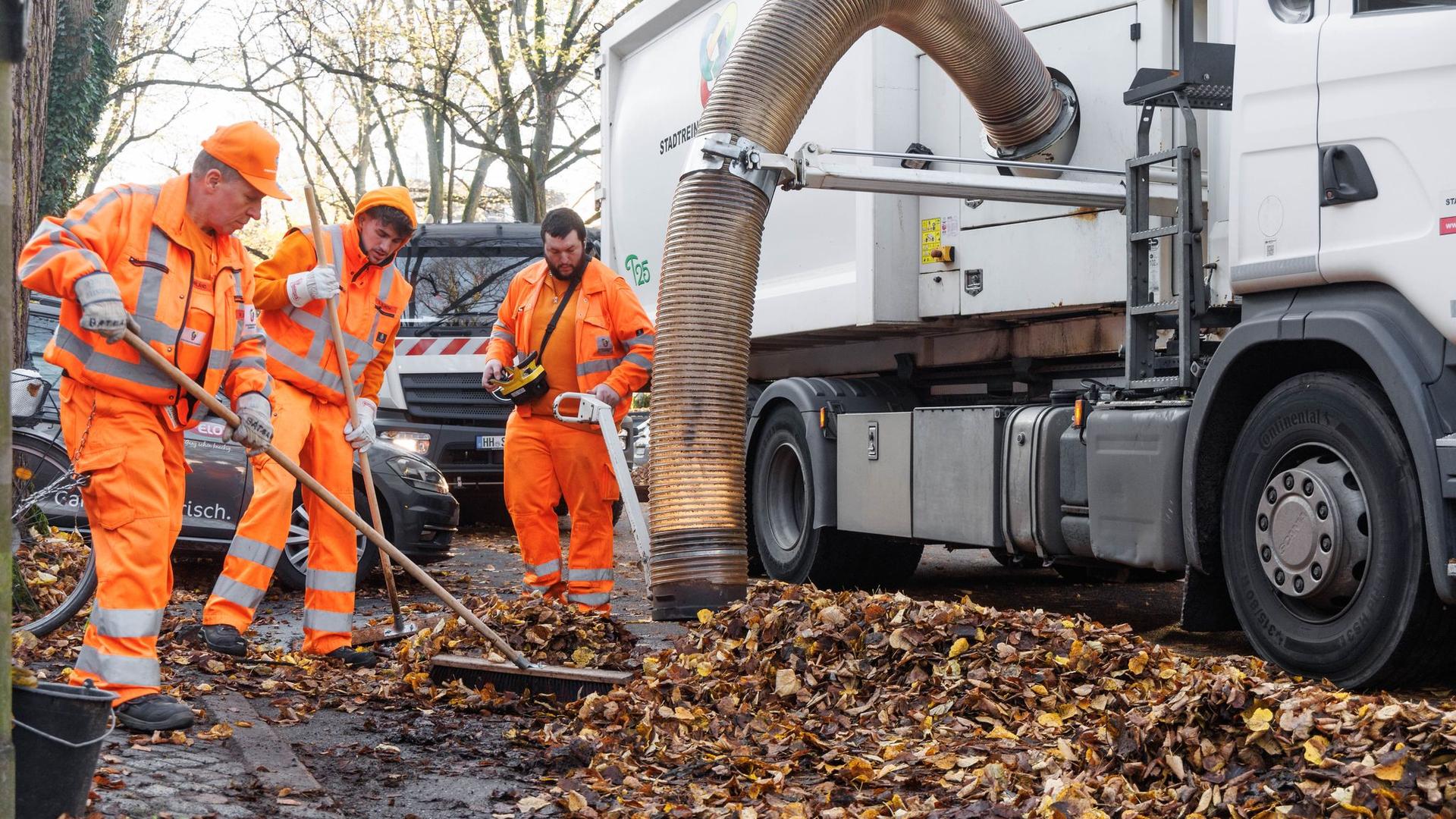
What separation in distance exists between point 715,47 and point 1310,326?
15.0 feet

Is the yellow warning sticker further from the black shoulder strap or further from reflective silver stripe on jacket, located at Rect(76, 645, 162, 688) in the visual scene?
reflective silver stripe on jacket, located at Rect(76, 645, 162, 688)

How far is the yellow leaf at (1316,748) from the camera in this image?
311 centimetres

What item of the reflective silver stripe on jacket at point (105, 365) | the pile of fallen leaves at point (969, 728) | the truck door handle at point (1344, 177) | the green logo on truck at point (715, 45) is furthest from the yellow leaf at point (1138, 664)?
the green logo on truck at point (715, 45)

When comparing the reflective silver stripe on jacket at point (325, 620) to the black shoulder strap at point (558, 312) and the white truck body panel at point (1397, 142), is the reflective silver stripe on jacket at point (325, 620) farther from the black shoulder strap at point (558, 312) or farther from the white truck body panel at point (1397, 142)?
the white truck body panel at point (1397, 142)

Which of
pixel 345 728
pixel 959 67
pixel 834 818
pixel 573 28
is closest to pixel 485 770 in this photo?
pixel 345 728

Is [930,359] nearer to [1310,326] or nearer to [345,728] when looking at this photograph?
[1310,326]

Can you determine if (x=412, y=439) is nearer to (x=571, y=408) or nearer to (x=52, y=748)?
(x=571, y=408)

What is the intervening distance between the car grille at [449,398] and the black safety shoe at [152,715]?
Result: 7.19m

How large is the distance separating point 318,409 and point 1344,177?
3824 millimetres

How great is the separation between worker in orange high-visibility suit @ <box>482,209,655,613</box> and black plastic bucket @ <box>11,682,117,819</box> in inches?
136

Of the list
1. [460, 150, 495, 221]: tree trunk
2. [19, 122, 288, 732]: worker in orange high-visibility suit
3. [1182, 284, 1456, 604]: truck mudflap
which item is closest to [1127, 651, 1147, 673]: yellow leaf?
[1182, 284, 1456, 604]: truck mudflap

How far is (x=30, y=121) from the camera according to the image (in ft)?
21.4

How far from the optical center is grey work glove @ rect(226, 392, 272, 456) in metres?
4.77

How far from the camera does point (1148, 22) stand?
18.9ft
